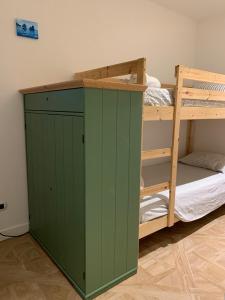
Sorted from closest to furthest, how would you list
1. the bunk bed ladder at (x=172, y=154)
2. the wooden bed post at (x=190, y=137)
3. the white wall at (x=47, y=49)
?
the bunk bed ladder at (x=172, y=154)
the white wall at (x=47, y=49)
the wooden bed post at (x=190, y=137)

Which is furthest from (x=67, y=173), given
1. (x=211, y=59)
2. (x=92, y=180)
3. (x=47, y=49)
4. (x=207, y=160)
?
(x=211, y=59)

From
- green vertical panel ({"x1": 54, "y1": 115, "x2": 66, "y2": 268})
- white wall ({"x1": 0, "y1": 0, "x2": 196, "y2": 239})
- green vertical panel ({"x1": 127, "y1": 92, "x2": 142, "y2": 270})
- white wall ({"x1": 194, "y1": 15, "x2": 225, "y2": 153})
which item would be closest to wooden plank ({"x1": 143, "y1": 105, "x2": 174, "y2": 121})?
green vertical panel ({"x1": 127, "y1": 92, "x2": 142, "y2": 270})

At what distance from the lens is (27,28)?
6.88 ft

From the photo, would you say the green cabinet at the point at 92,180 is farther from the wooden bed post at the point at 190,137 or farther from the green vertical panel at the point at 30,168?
the wooden bed post at the point at 190,137

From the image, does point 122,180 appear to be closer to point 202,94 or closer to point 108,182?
point 108,182

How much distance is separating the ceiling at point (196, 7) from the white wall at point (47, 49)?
319mm

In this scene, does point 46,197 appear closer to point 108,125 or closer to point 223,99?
point 108,125

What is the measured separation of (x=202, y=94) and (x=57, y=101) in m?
1.41

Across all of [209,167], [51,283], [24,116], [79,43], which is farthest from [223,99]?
[51,283]

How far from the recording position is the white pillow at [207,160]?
10.2ft

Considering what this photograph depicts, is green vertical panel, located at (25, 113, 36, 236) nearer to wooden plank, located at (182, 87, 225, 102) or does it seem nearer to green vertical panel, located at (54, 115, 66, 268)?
green vertical panel, located at (54, 115, 66, 268)

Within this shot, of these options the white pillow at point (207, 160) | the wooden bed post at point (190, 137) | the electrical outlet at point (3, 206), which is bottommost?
the electrical outlet at point (3, 206)

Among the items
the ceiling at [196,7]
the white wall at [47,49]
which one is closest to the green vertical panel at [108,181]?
the white wall at [47,49]

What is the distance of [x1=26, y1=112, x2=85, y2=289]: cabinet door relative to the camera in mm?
1547
